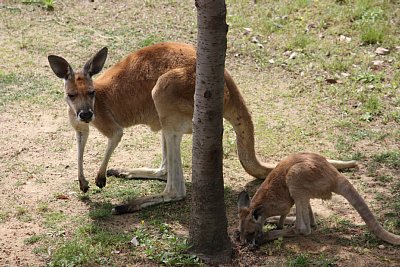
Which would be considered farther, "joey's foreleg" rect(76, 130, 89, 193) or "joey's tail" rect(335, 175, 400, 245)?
"joey's foreleg" rect(76, 130, 89, 193)

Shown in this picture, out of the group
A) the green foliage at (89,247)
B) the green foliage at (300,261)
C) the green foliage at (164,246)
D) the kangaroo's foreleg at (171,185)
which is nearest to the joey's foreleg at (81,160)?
the kangaroo's foreleg at (171,185)

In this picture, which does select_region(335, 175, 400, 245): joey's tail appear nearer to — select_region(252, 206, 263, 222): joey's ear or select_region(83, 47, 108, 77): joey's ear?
select_region(252, 206, 263, 222): joey's ear

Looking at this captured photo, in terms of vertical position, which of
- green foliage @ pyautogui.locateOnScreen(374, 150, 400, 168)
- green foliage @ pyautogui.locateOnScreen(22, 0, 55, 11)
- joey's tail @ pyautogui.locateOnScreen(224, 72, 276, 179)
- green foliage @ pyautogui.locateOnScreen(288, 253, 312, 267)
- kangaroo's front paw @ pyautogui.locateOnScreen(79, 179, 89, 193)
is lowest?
green foliage @ pyautogui.locateOnScreen(288, 253, 312, 267)

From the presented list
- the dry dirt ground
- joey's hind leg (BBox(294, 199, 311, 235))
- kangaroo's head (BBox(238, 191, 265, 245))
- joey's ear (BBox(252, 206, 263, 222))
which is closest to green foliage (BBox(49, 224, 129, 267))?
the dry dirt ground

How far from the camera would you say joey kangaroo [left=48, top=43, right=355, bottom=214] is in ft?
19.2

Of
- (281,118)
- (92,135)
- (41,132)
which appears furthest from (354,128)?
(41,132)

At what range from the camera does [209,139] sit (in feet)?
15.9

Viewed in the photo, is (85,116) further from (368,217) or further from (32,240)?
(368,217)

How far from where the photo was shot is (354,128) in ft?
24.2

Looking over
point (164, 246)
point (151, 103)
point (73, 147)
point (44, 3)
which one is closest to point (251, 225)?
point (164, 246)

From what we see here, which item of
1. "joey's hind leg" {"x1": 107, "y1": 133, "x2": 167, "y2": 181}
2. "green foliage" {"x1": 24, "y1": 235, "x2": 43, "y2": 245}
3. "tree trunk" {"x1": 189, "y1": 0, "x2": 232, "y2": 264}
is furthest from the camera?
"joey's hind leg" {"x1": 107, "y1": 133, "x2": 167, "y2": 181}

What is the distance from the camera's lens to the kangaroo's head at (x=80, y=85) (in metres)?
5.99

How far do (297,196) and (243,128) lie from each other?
3.62 feet

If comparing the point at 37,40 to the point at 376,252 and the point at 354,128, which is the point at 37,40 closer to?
the point at 354,128
